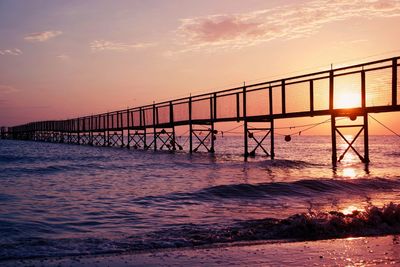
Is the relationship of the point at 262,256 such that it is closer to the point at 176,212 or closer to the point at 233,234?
the point at 233,234

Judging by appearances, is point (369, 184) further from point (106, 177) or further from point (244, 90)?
point (244, 90)

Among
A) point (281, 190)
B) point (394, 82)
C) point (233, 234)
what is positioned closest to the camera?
point (233, 234)

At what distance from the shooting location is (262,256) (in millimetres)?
5656

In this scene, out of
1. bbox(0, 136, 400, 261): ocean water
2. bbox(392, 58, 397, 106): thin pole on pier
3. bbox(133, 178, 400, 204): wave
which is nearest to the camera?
bbox(0, 136, 400, 261): ocean water

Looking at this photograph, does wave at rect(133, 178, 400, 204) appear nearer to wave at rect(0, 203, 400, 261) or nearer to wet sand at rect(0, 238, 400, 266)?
wave at rect(0, 203, 400, 261)

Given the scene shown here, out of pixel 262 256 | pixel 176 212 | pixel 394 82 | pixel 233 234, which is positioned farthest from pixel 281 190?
pixel 394 82

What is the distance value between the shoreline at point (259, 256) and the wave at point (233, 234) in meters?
0.36

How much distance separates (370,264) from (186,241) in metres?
2.49

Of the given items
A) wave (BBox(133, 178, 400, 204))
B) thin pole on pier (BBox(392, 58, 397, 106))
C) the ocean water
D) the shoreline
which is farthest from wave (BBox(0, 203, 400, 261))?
thin pole on pier (BBox(392, 58, 397, 106))

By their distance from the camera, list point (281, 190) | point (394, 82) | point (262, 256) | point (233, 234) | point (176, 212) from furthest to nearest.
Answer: point (394, 82), point (281, 190), point (176, 212), point (233, 234), point (262, 256)

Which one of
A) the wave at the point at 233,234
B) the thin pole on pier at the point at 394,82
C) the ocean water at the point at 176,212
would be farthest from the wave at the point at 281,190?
the thin pole on pier at the point at 394,82

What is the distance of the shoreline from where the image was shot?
17.7 feet

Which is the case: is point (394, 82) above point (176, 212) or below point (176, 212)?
above

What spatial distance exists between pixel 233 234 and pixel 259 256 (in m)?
1.37
